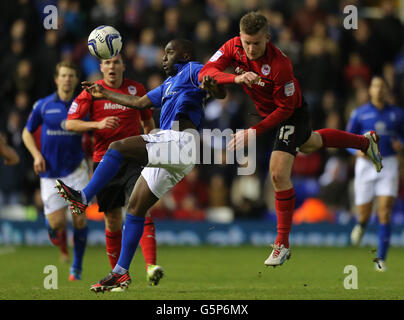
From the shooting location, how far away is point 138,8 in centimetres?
1956

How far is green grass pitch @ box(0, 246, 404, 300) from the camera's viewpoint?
8.89 m

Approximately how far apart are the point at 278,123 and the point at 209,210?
8956mm

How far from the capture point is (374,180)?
13.4 metres

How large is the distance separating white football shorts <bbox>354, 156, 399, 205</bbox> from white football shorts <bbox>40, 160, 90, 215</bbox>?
15.0 ft

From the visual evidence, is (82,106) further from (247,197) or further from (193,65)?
(247,197)

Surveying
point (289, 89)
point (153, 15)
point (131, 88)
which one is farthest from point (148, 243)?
point (153, 15)

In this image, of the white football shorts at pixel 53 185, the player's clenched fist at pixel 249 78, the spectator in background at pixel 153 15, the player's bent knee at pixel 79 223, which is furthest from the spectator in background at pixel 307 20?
the player's clenched fist at pixel 249 78

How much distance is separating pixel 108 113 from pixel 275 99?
7.04ft

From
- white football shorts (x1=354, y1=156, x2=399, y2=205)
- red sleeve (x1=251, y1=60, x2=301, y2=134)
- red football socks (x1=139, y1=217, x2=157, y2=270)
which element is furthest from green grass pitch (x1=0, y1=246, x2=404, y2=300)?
red sleeve (x1=251, y1=60, x2=301, y2=134)

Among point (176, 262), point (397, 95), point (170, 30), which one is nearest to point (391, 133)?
point (176, 262)

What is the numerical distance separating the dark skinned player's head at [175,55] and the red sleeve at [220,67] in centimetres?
38

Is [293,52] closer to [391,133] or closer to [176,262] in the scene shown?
[391,133]

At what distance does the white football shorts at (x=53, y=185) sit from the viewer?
11664mm

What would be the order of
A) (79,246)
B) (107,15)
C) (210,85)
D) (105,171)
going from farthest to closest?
(107,15)
(79,246)
(105,171)
(210,85)
